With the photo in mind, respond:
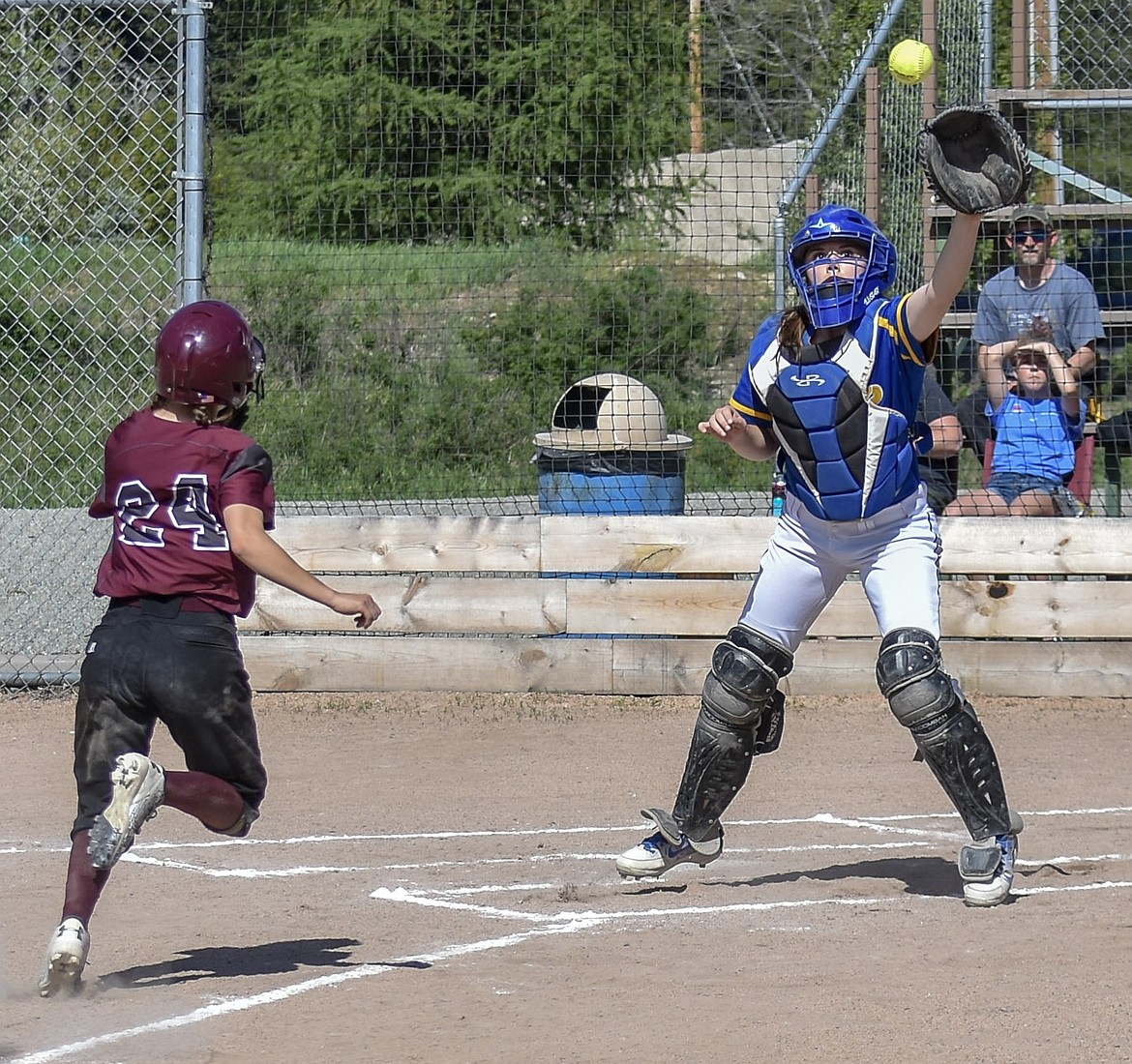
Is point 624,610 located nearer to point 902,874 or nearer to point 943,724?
point 902,874

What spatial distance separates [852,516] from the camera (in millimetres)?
4914

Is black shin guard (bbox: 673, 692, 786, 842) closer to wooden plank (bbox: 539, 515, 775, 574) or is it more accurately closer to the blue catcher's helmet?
the blue catcher's helmet

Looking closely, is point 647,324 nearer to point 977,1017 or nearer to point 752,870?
point 752,870

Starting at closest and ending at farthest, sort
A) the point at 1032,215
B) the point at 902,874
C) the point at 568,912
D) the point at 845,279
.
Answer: the point at 568,912
the point at 845,279
the point at 902,874
the point at 1032,215

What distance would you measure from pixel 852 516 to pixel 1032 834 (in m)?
1.59

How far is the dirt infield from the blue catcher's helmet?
175 centimetres

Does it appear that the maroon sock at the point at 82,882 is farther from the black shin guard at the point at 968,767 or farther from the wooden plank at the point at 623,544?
the wooden plank at the point at 623,544

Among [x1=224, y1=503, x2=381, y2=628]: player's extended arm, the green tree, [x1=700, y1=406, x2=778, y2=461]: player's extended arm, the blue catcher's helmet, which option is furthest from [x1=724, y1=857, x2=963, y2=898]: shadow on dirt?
the green tree

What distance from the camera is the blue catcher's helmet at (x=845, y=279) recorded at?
194 inches

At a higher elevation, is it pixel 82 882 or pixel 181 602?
pixel 181 602

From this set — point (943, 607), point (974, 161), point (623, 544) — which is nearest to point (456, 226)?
point (623, 544)

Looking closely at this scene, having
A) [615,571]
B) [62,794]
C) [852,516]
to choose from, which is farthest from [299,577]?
[615,571]

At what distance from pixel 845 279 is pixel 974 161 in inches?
19.7

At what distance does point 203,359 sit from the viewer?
4.04 m
